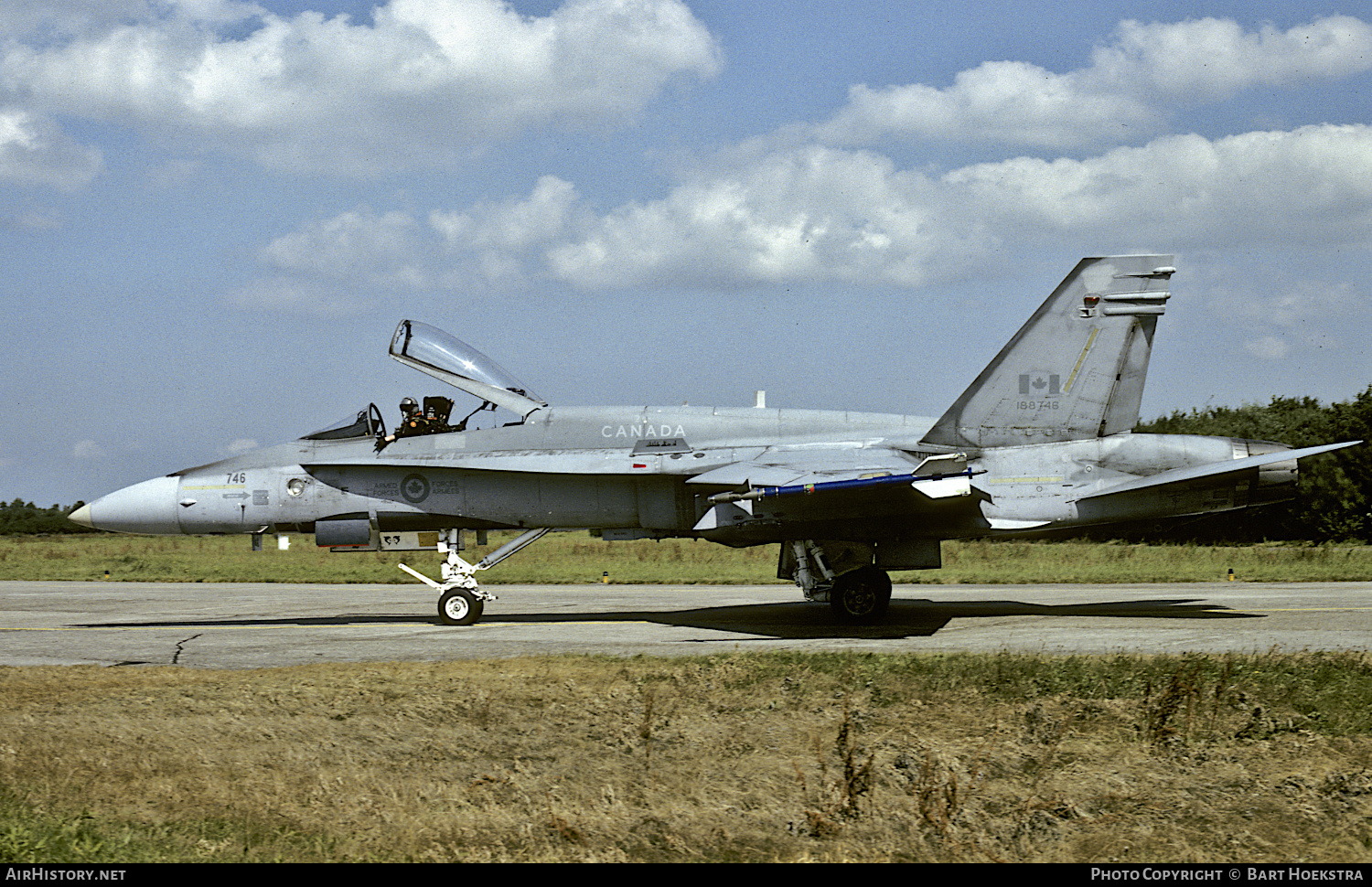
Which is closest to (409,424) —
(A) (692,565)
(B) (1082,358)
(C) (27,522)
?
(B) (1082,358)

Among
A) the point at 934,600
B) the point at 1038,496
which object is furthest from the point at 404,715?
the point at 934,600

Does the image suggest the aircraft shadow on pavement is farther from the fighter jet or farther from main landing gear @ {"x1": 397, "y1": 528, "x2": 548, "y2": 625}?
the fighter jet

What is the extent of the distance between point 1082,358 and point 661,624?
6.78 m

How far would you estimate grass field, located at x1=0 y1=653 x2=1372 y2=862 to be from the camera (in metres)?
5.53

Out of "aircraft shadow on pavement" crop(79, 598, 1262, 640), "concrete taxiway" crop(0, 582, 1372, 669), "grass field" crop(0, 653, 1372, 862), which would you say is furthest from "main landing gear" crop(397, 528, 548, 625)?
"grass field" crop(0, 653, 1372, 862)

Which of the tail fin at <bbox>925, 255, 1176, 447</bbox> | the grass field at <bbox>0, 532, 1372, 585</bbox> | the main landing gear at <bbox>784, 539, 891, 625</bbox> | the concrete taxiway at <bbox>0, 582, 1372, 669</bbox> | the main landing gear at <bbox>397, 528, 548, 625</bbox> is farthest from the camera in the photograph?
the grass field at <bbox>0, 532, 1372, 585</bbox>

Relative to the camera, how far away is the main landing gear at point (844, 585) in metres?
15.0

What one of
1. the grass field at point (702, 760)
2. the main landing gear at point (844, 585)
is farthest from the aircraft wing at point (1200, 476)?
the grass field at point (702, 760)

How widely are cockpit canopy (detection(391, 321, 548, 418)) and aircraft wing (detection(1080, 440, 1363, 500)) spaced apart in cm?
774

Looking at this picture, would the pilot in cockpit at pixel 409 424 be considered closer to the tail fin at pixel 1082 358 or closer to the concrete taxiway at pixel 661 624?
the concrete taxiway at pixel 661 624

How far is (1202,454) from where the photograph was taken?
14.4 meters

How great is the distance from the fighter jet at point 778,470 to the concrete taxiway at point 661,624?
1284 mm

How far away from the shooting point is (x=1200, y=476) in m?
13.8

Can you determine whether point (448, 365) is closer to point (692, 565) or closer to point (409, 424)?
point (409, 424)
